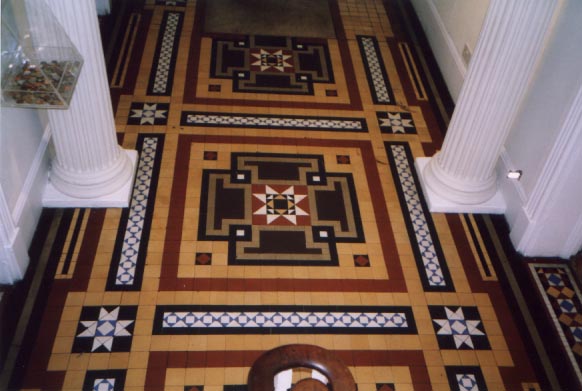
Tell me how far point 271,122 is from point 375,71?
1.42m

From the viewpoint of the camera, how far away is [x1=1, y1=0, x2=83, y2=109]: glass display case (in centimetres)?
361

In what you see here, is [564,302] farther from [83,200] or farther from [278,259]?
[83,200]

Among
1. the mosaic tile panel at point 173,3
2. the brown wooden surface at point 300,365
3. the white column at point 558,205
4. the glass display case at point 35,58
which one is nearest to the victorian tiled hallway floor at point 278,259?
the white column at point 558,205

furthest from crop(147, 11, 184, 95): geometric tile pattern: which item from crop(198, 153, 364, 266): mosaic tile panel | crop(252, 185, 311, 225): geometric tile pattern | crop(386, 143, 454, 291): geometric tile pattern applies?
crop(386, 143, 454, 291): geometric tile pattern

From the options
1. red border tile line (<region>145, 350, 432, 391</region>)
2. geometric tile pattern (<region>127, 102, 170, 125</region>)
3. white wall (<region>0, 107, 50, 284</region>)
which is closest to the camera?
red border tile line (<region>145, 350, 432, 391</region>)

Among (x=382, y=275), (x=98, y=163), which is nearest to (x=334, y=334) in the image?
(x=382, y=275)

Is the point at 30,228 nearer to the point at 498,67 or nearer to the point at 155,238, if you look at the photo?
the point at 155,238

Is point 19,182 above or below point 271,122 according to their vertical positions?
above

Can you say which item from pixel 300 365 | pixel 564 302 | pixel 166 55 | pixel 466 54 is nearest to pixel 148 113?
pixel 166 55

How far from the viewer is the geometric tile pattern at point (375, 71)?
19.9 feet

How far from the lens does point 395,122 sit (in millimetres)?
5777

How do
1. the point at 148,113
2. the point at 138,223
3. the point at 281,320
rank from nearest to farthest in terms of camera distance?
the point at 281,320 < the point at 138,223 < the point at 148,113

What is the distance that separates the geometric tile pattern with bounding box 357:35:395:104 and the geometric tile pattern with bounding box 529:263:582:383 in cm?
223

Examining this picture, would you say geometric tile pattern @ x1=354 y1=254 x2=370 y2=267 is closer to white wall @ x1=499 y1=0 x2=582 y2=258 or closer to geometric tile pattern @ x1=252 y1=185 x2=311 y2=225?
geometric tile pattern @ x1=252 y1=185 x2=311 y2=225
